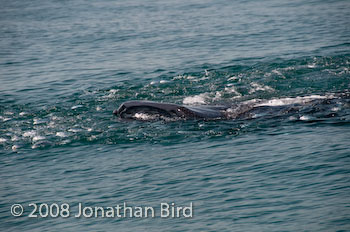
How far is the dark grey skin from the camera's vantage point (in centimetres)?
1764

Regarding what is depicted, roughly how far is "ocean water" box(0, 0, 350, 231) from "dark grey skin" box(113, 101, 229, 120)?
305 mm

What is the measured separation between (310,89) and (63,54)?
15.0 m

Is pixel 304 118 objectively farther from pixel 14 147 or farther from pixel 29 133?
pixel 14 147

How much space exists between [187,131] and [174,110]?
988 millimetres

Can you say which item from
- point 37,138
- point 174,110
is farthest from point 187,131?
point 37,138

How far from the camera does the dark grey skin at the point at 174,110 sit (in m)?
17.6

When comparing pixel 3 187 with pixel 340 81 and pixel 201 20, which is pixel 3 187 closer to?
pixel 340 81

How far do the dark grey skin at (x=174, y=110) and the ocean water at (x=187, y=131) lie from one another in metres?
0.31

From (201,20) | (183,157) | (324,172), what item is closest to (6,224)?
(183,157)

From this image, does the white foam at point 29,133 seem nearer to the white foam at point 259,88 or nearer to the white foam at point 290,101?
the white foam at point 290,101

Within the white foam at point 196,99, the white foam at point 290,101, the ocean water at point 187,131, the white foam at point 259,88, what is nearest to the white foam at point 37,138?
the ocean water at point 187,131

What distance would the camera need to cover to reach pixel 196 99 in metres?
20.8

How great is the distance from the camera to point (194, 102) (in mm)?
20484

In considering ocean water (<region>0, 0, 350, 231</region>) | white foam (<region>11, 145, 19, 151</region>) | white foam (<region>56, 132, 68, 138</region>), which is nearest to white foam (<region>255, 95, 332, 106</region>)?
ocean water (<region>0, 0, 350, 231</region>)
